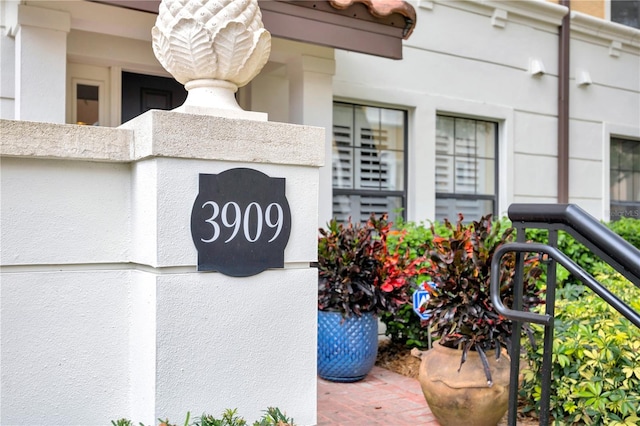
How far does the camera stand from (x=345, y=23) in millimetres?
5707

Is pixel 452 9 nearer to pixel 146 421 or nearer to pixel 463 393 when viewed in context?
pixel 463 393

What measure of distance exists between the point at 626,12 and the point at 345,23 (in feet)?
22.9

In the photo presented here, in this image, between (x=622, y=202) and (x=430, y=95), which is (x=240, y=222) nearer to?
(x=430, y=95)

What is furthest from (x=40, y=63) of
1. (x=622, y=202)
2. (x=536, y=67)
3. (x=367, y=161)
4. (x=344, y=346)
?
(x=622, y=202)

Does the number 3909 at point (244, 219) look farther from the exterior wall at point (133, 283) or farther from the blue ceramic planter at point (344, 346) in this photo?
the blue ceramic planter at point (344, 346)

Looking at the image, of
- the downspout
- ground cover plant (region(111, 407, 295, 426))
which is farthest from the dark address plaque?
the downspout

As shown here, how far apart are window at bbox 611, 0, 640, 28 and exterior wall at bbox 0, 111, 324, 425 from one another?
9239 mm

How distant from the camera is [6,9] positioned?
520 cm

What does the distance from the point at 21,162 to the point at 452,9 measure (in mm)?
6778

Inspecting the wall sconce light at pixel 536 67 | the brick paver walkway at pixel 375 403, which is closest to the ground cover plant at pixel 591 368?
the brick paver walkway at pixel 375 403

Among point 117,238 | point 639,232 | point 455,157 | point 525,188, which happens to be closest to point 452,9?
point 455,157

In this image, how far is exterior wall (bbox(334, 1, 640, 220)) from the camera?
25.1 feet

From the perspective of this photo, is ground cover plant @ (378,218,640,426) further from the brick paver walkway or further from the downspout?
the downspout

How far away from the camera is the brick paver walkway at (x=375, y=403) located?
13.5ft
